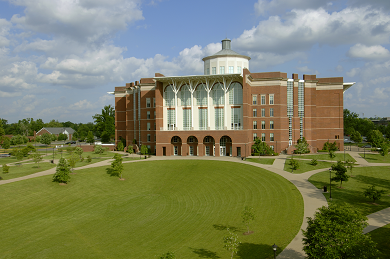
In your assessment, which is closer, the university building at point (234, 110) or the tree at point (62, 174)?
the tree at point (62, 174)

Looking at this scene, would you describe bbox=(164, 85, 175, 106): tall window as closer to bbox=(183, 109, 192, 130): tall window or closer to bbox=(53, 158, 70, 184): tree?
bbox=(183, 109, 192, 130): tall window

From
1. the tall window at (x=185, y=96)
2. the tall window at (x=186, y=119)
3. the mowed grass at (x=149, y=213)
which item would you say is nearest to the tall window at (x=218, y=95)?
the tall window at (x=185, y=96)

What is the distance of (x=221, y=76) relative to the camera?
55.2 meters

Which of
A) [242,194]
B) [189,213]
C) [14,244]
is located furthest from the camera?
[242,194]

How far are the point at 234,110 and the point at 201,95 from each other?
26.0 feet

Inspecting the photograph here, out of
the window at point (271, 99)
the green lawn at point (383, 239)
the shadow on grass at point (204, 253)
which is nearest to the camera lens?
the green lawn at point (383, 239)

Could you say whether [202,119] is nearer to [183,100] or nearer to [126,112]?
[183,100]

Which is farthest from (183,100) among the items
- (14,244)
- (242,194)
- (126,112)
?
(14,244)

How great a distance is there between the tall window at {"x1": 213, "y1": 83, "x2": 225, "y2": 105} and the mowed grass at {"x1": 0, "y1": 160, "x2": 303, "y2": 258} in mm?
16886

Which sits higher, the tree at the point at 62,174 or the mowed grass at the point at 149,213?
the tree at the point at 62,174

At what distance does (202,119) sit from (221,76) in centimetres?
1004

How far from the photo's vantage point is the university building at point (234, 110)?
56781 millimetres

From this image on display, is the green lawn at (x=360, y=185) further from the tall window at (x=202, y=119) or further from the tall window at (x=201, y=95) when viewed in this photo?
the tall window at (x=201, y=95)

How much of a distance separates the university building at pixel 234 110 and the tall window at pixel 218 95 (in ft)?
0.69
